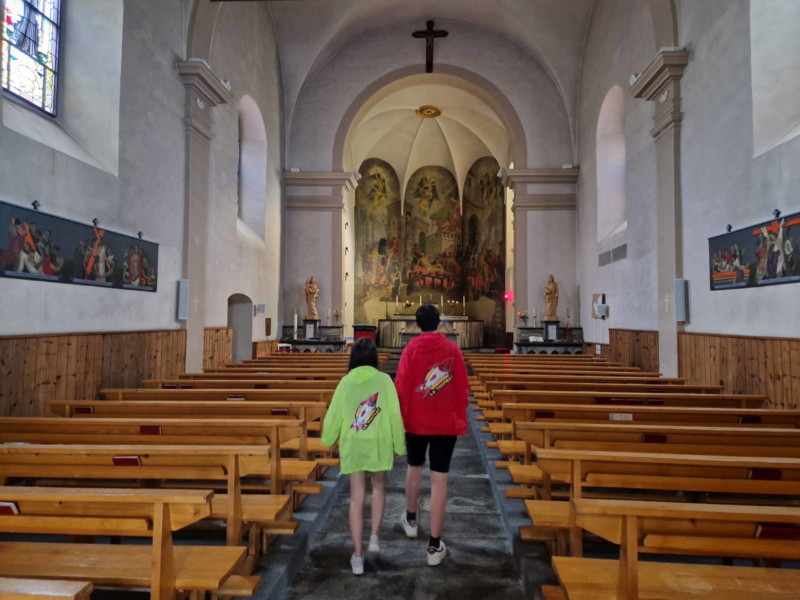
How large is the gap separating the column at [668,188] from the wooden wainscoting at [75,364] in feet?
22.9

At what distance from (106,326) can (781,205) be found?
23.7ft

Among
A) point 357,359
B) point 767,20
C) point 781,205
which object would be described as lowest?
point 357,359

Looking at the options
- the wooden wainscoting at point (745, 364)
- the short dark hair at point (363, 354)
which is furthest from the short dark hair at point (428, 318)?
the wooden wainscoting at point (745, 364)

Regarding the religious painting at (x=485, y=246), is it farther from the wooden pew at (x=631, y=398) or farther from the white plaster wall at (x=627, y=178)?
the wooden pew at (x=631, y=398)

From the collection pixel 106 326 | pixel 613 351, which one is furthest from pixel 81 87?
pixel 613 351

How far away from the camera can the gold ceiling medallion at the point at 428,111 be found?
1838cm

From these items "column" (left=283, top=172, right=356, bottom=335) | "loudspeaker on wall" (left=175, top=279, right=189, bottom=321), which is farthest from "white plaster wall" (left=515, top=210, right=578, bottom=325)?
"loudspeaker on wall" (left=175, top=279, right=189, bottom=321)

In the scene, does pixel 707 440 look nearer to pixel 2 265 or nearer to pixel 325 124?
pixel 2 265

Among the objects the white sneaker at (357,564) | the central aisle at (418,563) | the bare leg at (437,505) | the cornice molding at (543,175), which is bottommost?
the central aisle at (418,563)

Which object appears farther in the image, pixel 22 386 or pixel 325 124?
pixel 325 124

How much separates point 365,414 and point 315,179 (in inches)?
470

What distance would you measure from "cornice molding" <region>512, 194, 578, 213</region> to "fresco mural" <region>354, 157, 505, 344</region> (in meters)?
6.74

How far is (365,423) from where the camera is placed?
3.07m

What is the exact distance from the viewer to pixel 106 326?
6.30m
